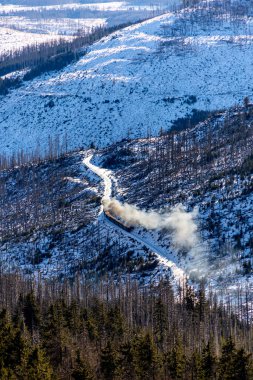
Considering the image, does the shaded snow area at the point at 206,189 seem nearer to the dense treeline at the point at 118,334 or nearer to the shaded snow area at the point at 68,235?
the shaded snow area at the point at 68,235

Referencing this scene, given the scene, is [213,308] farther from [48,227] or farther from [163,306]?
[48,227]

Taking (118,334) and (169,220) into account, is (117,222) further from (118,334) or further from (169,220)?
(118,334)

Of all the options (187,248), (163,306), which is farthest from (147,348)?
(187,248)

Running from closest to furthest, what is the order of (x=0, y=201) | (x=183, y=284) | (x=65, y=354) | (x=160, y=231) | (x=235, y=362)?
1. (x=235, y=362)
2. (x=65, y=354)
3. (x=183, y=284)
4. (x=160, y=231)
5. (x=0, y=201)

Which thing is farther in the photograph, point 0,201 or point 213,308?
point 0,201

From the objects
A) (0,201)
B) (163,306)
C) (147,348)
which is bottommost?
(0,201)
